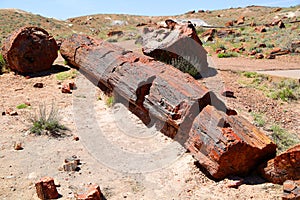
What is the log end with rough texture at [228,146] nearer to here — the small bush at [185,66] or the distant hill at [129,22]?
the small bush at [185,66]

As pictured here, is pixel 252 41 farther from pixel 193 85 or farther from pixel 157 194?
pixel 157 194

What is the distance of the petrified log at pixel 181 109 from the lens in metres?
4.34

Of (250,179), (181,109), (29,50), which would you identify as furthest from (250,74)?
(29,50)

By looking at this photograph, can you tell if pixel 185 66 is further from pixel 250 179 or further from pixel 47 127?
pixel 250 179

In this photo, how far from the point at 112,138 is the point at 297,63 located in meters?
8.42

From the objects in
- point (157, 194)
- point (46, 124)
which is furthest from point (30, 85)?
point (157, 194)

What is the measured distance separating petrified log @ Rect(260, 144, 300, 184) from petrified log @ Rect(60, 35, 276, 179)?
0.28 metres

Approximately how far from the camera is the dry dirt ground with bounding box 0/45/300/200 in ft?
13.9

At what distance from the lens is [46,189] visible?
4047 mm

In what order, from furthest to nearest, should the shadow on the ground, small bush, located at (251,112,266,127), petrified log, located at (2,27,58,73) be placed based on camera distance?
petrified log, located at (2,27,58,73), small bush, located at (251,112,266,127), the shadow on the ground

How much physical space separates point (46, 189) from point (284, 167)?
2.86m

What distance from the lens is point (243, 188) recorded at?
4105mm

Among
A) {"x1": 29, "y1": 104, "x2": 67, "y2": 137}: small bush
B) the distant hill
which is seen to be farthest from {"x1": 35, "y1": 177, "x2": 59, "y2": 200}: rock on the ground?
the distant hill

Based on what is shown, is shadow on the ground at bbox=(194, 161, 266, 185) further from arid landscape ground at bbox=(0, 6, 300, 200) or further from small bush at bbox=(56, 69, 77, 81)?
small bush at bbox=(56, 69, 77, 81)
